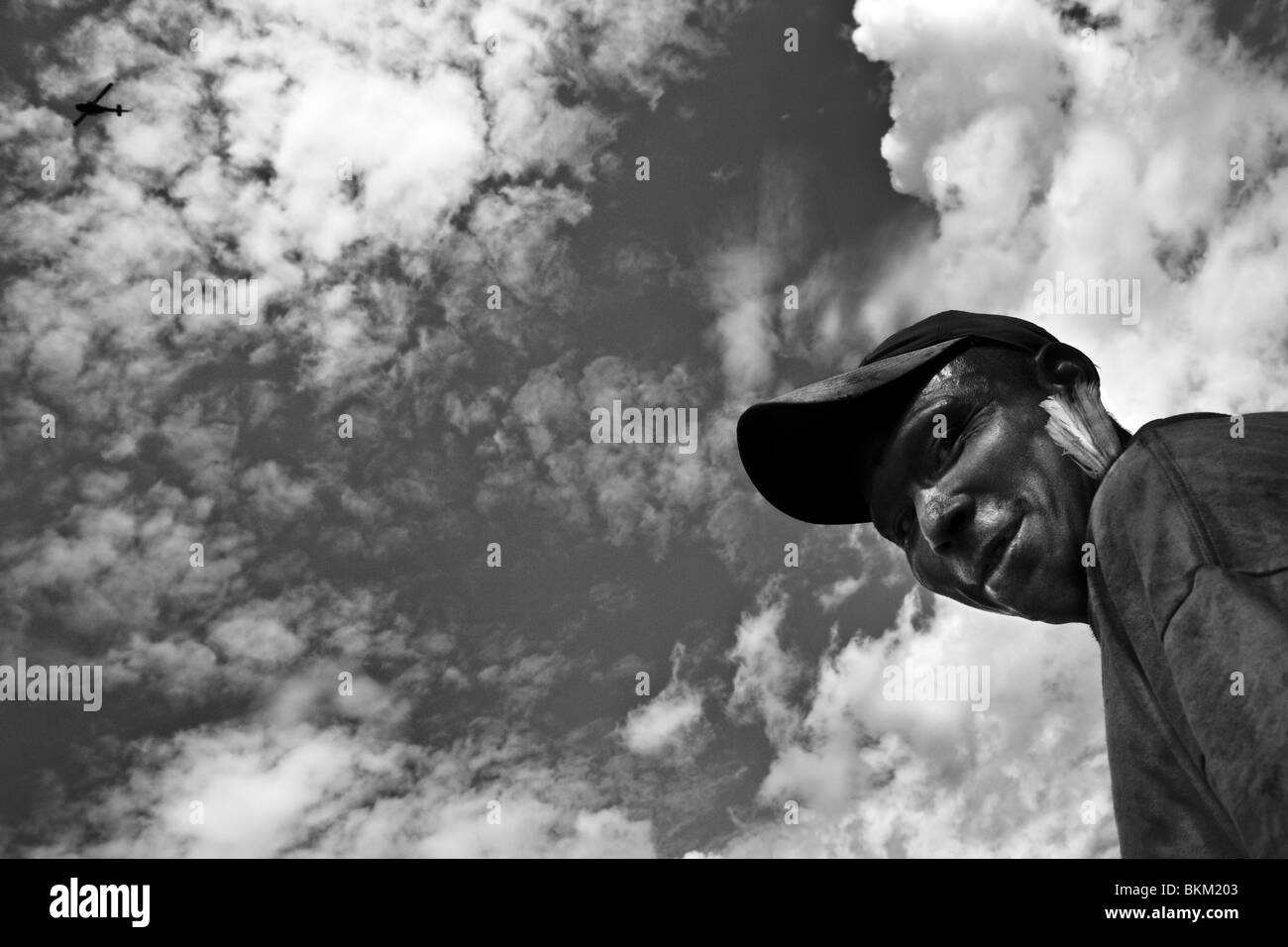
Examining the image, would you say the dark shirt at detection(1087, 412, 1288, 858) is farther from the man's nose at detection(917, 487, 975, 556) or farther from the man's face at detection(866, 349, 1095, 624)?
the man's nose at detection(917, 487, 975, 556)

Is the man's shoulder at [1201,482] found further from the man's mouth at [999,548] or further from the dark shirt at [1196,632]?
the man's mouth at [999,548]

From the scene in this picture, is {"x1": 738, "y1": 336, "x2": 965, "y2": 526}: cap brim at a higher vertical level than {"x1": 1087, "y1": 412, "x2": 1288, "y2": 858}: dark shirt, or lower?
higher

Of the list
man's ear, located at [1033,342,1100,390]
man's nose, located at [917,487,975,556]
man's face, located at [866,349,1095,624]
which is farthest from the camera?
man's ear, located at [1033,342,1100,390]

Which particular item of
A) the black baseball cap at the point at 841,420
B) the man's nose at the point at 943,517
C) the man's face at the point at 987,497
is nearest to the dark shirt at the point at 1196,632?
the man's face at the point at 987,497

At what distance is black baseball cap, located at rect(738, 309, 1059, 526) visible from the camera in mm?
4641

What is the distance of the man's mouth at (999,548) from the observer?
4137 millimetres

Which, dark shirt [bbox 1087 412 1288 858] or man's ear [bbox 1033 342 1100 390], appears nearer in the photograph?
dark shirt [bbox 1087 412 1288 858]

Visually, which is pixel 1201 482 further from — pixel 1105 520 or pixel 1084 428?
pixel 1084 428

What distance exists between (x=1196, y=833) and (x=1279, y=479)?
106 cm

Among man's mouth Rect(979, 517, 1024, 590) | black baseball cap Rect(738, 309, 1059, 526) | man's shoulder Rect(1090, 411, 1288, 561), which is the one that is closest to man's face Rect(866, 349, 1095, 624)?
man's mouth Rect(979, 517, 1024, 590)

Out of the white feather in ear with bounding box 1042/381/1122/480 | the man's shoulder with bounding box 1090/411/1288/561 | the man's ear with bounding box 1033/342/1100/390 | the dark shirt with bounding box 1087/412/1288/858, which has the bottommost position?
the dark shirt with bounding box 1087/412/1288/858

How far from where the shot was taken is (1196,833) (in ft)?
11.5
